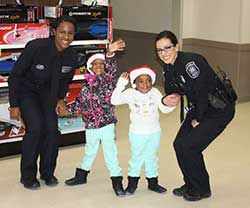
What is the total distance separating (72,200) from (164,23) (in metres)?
5.08


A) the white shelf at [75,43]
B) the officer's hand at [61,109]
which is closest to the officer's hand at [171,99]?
the officer's hand at [61,109]

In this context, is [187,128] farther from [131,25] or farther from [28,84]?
[131,25]

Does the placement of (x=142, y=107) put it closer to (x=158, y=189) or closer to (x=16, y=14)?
(x=158, y=189)

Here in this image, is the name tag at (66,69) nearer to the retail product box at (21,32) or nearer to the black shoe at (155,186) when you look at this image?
the retail product box at (21,32)

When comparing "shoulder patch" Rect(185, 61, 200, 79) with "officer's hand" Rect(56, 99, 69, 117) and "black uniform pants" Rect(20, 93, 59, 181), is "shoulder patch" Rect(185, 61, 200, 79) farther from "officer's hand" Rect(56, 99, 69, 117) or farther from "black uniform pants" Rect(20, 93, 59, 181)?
"black uniform pants" Rect(20, 93, 59, 181)

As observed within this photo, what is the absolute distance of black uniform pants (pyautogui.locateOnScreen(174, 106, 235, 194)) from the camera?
12.6ft

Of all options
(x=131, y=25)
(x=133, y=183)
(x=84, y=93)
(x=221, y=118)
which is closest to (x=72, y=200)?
(x=133, y=183)

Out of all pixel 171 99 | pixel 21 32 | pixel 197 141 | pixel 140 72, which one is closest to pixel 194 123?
pixel 197 141

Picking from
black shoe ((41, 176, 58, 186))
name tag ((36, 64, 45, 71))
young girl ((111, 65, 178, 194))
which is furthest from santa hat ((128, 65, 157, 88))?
black shoe ((41, 176, 58, 186))

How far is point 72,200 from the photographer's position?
3.99 m

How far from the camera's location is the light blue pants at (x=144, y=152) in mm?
3963

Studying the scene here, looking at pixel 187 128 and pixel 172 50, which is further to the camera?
pixel 187 128

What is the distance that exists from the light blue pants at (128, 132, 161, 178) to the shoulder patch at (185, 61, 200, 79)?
559 millimetres

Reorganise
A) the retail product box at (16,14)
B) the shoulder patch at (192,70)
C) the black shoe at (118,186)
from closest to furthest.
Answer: the shoulder patch at (192,70) < the black shoe at (118,186) < the retail product box at (16,14)
